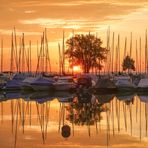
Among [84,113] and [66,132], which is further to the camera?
[84,113]

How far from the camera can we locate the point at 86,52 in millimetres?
112438

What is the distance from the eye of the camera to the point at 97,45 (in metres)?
113

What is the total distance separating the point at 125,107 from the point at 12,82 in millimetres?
30897

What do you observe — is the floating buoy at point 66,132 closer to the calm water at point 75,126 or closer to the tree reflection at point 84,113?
the calm water at point 75,126

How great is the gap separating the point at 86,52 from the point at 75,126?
82743 millimetres

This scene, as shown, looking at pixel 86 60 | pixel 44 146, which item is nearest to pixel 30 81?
pixel 86 60

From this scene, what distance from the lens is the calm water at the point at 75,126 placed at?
2333 cm

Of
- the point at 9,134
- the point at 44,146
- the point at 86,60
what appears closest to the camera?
the point at 44,146

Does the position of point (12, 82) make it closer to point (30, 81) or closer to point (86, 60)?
point (30, 81)

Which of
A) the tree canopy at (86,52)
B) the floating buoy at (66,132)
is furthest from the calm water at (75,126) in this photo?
the tree canopy at (86,52)

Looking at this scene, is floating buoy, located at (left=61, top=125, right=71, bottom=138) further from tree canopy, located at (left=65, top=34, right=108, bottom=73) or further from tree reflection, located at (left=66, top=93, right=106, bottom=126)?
tree canopy, located at (left=65, top=34, right=108, bottom=73)

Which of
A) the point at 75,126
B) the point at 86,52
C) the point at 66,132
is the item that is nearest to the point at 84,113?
the point at 75,126

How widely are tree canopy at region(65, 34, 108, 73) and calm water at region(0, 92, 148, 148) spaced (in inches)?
2508

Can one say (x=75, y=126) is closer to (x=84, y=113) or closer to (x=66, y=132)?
(x=66, y=132)
